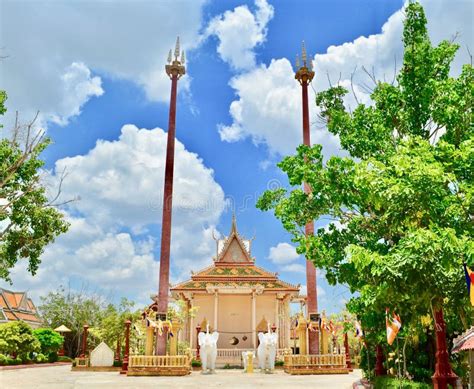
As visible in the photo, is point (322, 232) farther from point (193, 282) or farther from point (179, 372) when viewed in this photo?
point (193, 282)

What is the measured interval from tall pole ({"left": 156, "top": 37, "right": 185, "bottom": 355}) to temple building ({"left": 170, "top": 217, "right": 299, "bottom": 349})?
31.5 ft

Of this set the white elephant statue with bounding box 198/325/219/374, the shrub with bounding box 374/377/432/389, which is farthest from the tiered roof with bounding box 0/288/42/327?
the shrub with bounding box 374/377/432/389

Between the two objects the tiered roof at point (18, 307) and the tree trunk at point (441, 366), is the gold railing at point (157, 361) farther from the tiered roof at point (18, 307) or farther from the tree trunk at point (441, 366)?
the tiered roof at point (18, 307)

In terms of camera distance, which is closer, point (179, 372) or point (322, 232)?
point (322, 232)

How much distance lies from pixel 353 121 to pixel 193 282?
24222mm

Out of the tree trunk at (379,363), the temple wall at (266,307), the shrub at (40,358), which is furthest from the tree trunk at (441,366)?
the shrub at (40,358)

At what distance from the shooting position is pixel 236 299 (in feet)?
118

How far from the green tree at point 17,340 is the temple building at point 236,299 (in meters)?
9.45

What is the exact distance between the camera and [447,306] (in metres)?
8.60

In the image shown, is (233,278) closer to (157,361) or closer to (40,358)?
(157,361)

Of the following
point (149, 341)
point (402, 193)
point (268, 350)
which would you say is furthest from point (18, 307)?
point (402, 193)

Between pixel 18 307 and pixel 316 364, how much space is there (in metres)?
32.7

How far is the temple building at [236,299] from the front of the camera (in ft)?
110

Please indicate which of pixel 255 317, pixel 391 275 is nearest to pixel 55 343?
pixel 255 317
